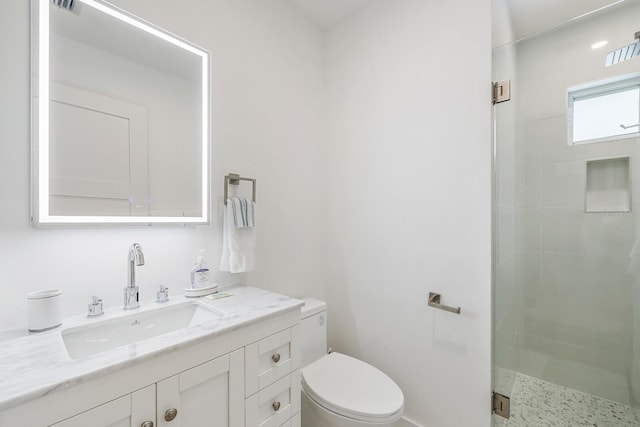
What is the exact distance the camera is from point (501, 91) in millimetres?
1353

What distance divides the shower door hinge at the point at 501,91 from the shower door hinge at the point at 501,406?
1.46 m

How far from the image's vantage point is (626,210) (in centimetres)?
134

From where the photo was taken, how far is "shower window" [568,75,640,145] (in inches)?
50.6

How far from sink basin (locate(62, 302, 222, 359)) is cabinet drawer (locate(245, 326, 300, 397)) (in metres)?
0.20

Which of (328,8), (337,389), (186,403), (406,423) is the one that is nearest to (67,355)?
(186,403)

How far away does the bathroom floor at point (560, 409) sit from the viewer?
1.37 metres

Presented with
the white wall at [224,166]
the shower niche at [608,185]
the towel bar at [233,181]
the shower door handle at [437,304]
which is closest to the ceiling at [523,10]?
the white wall at [224,166]

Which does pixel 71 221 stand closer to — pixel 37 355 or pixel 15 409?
pixel 37 355

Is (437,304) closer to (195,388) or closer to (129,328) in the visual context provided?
(195,388)

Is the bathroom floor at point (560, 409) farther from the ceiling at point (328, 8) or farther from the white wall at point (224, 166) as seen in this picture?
the ceiling at point (328, 8)

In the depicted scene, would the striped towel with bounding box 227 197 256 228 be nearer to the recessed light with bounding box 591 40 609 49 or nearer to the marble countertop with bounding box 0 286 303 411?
the marble countertop with bounding box 0 286 303 411

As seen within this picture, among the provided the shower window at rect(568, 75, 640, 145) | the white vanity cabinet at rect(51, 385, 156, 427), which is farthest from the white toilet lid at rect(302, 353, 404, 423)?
the shower window at rect(568, 75, 640, 145)

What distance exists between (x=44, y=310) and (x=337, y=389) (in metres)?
1.21

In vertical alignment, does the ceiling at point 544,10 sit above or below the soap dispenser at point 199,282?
above
